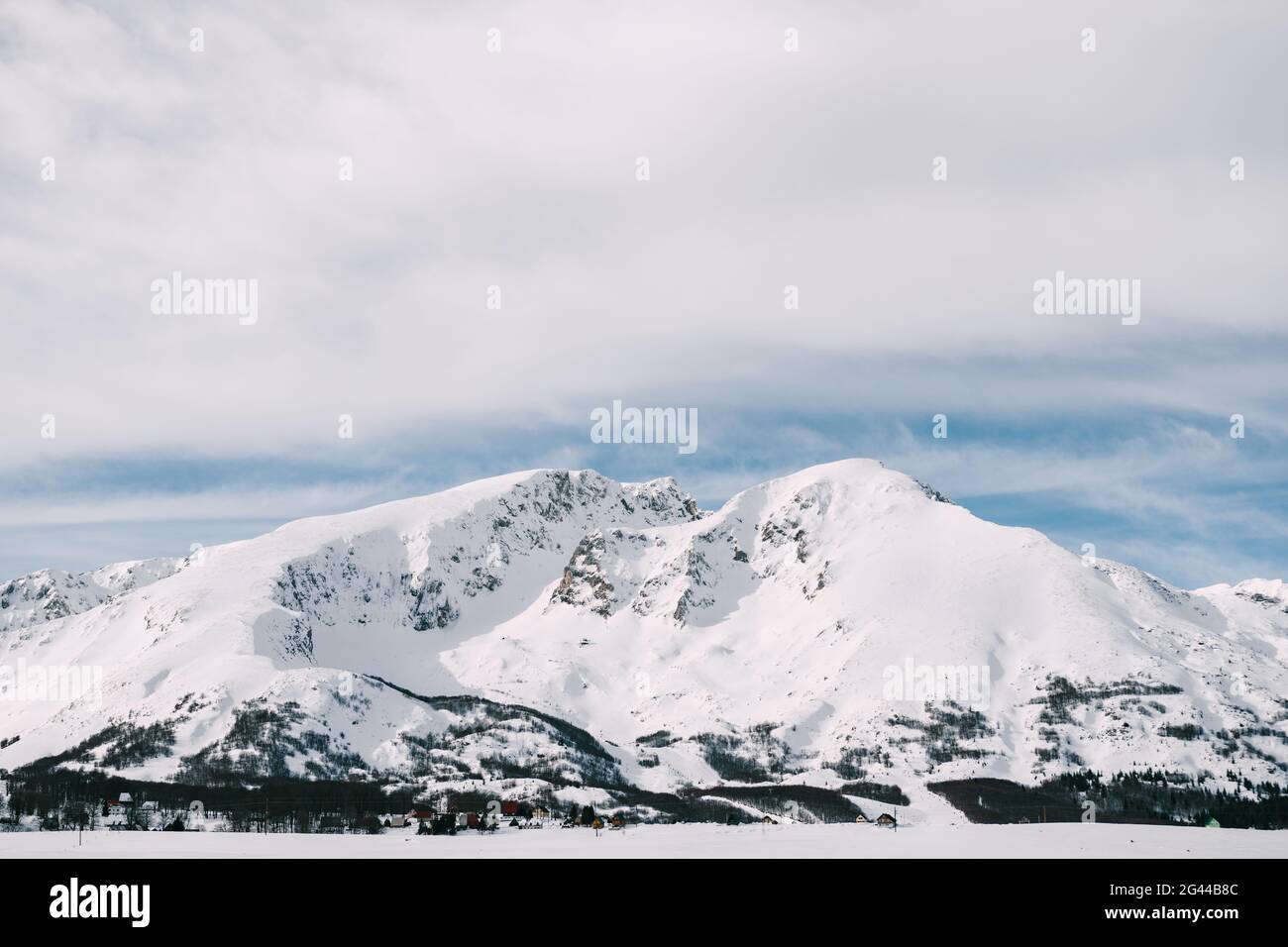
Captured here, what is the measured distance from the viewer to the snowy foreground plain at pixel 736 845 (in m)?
101

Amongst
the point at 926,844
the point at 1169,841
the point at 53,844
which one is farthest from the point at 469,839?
the point at 1169,841

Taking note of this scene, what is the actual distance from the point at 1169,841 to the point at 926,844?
85.0 ft

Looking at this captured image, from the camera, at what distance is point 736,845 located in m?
113

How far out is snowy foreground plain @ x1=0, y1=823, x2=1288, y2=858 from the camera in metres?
101
